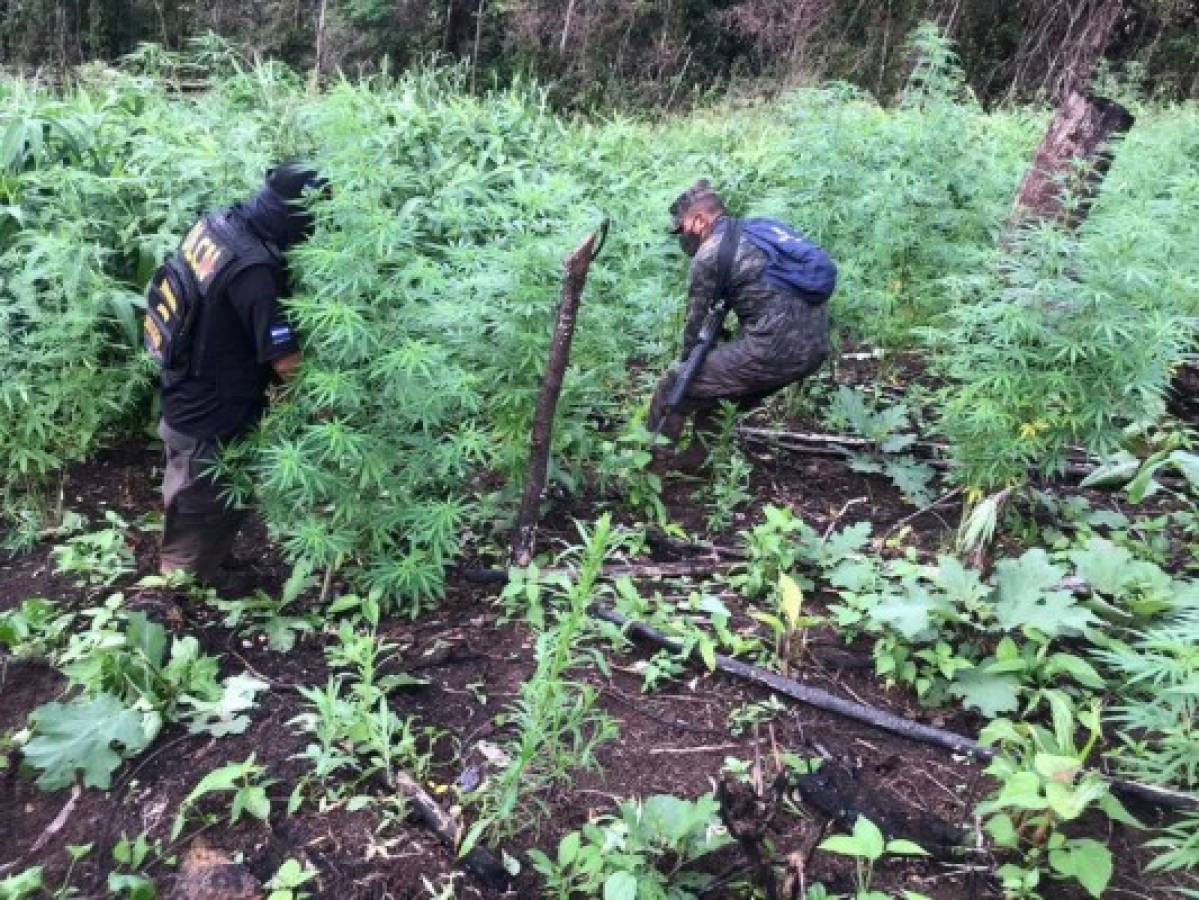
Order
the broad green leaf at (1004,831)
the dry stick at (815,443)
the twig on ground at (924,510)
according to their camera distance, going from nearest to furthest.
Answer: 1. the broad green leaf at (1004,831)
2. the twig on ground at (924,510)
3. the dry stick at (815,443)

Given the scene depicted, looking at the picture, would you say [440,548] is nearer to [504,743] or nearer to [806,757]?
[504,743]

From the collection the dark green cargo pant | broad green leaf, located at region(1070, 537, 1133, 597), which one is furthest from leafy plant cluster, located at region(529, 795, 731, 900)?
the dark green cargo pant

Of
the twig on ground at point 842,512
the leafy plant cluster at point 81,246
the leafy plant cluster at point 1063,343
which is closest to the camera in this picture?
the leafy plant cluster at point 1063,343

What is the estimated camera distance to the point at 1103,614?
128 inches

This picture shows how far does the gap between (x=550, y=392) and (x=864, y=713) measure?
1.61m

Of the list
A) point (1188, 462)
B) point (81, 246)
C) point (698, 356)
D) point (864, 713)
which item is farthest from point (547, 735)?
point (81, 246)

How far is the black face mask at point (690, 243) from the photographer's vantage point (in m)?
4.77

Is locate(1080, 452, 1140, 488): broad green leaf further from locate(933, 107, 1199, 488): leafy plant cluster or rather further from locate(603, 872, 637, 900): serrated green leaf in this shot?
locate(603, 872, 637, 900): serrated green leaf

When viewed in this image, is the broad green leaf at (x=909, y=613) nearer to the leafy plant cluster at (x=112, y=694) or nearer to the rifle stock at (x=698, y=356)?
the rifle stock at (x=698, y=356)

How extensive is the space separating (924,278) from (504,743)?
11.9ft


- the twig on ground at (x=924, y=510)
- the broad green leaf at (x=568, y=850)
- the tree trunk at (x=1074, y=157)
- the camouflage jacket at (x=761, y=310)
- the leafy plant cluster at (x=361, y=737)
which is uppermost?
the tree trunk at (x=1074, y=157)

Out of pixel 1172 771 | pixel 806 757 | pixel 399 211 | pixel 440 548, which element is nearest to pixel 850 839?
pixel 806 757

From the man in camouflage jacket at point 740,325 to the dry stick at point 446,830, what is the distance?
2.62 m

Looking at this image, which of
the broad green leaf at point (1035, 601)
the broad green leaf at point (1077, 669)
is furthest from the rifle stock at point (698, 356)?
the broad green leaf at point (1077, 669)
